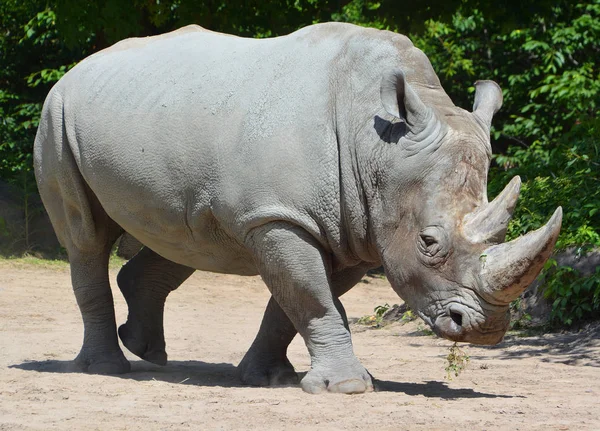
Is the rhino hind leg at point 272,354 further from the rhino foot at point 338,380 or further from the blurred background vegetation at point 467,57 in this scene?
the blurred background vegetation at point 467,57

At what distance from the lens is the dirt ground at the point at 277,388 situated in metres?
5.30

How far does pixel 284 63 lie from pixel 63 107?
63.6 inches

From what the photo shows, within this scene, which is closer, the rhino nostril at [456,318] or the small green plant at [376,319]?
the rhino nostril at [456,318]

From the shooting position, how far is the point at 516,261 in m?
5.46

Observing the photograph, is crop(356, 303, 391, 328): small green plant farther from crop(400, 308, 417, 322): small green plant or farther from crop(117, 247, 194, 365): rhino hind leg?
crop(117, 247, 194, 365): rhino hind leg

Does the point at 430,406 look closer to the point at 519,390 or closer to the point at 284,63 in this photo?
the point at 519,390

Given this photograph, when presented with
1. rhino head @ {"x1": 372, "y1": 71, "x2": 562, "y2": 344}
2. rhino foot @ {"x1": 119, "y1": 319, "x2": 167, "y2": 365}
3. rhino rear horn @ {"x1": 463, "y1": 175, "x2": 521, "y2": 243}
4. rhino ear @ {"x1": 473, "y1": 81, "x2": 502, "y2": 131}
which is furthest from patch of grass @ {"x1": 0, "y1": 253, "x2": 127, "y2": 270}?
rhino rear horn @ {"x1": 463, "y1": 175, "x2": 521, "y2": 243}

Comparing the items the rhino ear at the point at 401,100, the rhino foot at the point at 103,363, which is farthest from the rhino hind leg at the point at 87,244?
the rhino ear at the point at 401,100

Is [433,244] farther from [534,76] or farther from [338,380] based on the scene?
[534,76]

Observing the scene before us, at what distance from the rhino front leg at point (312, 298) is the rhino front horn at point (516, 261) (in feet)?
3.20

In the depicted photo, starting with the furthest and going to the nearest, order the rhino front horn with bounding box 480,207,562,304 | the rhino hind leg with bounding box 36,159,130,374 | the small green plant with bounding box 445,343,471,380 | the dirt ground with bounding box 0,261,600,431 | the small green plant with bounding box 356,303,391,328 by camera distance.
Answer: the small green plant with bounding box 356,303,391,328 → the rhino hind leg with bounding box 36,159,130,374 → the small green plant with bounding box 445,343,471,380 → the rhino front horn with bounding box 480,207,562,304 → the dirt ground with bounding box 0,261,600,431

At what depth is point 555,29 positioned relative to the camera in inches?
598

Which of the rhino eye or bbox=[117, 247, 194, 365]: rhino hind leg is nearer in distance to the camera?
the rhino eye

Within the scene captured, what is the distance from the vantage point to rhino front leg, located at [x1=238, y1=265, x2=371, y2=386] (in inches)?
268
